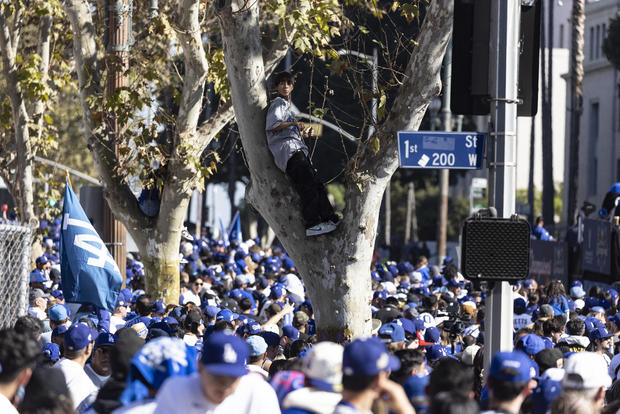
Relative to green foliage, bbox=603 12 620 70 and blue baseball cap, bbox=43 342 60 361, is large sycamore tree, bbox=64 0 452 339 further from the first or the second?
green foliage, bbox=603 12 620 70

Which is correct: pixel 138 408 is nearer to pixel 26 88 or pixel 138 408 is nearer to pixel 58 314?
pixel 58 314

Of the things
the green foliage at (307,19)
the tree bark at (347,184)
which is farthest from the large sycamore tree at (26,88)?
the tree bark at (347,184)

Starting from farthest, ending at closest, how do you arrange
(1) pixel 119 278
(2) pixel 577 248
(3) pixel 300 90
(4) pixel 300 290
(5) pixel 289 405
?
(3) pixel 300 90 < (2) pixel 577 248 < (4) pixel 300 290 < (1) pixel 119 278 < (5) pixel 289 405

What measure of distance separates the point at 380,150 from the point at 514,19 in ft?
5.25

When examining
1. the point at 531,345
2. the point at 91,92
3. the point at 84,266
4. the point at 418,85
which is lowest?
the point at 531,345

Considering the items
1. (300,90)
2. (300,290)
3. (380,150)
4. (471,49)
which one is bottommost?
(300,290)

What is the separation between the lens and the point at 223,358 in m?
5.09

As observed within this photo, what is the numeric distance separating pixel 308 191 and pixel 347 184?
0.32 m

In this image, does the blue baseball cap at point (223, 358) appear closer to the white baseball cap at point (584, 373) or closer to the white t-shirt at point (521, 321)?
the white baseball cap at point (584, 373)

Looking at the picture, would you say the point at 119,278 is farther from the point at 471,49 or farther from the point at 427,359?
the point at 471,49

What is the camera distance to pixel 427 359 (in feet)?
30.5

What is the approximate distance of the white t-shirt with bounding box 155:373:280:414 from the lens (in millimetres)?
5121

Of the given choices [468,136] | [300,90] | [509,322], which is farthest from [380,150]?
[300,90]

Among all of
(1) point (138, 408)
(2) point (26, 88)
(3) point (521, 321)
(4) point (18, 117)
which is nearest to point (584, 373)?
(1) point (138, 408)
